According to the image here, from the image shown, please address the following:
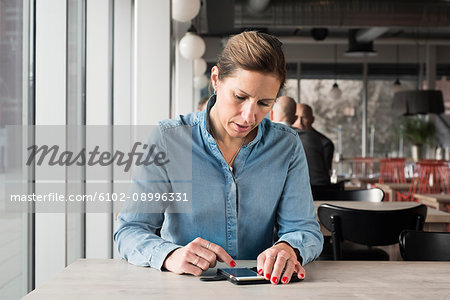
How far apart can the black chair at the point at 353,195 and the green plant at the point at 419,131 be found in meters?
8.22

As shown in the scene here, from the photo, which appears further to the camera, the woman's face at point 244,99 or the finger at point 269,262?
the woman's face at point 244,99

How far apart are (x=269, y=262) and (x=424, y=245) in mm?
806

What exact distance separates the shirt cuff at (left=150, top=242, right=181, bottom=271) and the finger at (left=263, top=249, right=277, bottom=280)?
0.87 ft

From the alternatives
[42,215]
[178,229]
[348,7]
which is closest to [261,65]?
[178,229]

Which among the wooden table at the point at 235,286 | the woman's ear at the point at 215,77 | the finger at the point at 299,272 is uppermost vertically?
the woman's ear at the point at 215,77

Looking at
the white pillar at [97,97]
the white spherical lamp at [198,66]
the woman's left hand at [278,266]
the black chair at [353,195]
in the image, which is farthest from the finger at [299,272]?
the white spherical lamp at [198,66]

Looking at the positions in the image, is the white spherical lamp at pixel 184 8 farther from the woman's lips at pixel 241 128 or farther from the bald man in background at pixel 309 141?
the woman's lips at pixel 241 128

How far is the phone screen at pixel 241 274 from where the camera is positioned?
1329mm

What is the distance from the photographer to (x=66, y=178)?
2607 millimetres

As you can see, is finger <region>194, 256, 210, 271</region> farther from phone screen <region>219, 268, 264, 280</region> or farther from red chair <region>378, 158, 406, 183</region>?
red chair <region>378, 158, 406, 183</region>

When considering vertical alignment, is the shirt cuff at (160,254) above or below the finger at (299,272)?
above

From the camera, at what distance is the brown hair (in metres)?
1.56

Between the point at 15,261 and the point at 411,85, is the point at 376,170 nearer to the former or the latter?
the point at 411,85

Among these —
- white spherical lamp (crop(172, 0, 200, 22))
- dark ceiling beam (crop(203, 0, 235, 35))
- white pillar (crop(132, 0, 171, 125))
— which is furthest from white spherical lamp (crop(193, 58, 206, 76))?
white pillar (crop(132, 0, 171, 125))
